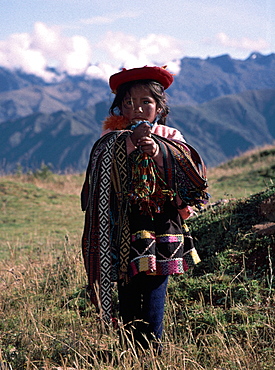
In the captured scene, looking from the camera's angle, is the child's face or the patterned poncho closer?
the patterned poncho

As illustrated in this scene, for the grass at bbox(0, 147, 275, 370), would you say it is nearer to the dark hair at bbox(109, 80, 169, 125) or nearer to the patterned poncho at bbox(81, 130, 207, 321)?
the patterned poncho at bbox(81, 130, 207, 321)

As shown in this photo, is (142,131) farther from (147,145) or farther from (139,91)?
(139,91)

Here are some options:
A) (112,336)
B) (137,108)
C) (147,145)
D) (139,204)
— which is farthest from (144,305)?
(137,108)

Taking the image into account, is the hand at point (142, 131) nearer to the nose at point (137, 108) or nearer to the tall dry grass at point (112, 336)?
the nose at point (137, 108)

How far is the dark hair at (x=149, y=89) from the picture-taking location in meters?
2.76

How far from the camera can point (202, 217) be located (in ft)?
18.9

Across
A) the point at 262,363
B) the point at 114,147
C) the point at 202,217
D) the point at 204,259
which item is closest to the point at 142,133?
the point at 114,147

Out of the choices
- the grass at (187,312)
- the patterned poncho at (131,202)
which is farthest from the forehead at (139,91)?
the grass at (187,312)

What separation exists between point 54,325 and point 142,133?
Answer: 6.64ft

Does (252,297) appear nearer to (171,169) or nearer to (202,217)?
(171,169)

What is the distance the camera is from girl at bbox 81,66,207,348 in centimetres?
258

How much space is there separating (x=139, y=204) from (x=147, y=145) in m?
0.33

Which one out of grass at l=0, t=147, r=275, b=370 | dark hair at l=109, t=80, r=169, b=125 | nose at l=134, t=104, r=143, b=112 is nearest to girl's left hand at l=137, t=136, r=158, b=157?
nose at l=134, t=104, r=143, b=112

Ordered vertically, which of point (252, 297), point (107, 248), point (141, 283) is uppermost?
point (107, 248)
